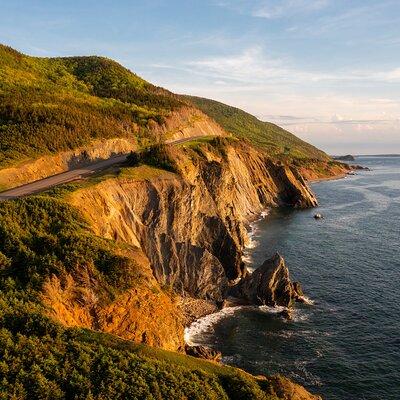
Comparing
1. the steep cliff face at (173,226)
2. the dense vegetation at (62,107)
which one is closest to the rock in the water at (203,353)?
the steep cliff face at (173,226)

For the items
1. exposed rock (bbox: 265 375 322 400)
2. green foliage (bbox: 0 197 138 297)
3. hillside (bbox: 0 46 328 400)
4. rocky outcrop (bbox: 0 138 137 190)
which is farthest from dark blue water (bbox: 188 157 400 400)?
rocky outcrop (bbox: 0 138 137 190)

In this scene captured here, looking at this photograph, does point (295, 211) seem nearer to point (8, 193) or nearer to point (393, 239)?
point (393, 239)

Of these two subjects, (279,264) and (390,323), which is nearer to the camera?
(390,323)

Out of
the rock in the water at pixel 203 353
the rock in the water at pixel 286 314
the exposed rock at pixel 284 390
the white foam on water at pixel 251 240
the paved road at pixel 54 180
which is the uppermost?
the paved road at pixel 54 180

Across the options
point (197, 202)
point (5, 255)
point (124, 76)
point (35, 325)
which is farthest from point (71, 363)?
point (124, 76)

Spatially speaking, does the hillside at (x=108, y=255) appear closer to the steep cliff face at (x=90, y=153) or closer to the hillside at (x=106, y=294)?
the hillside at (x=106, y=294)

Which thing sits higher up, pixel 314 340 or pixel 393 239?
pixel 393 239

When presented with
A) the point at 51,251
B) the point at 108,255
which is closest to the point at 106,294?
the point at 108,255
